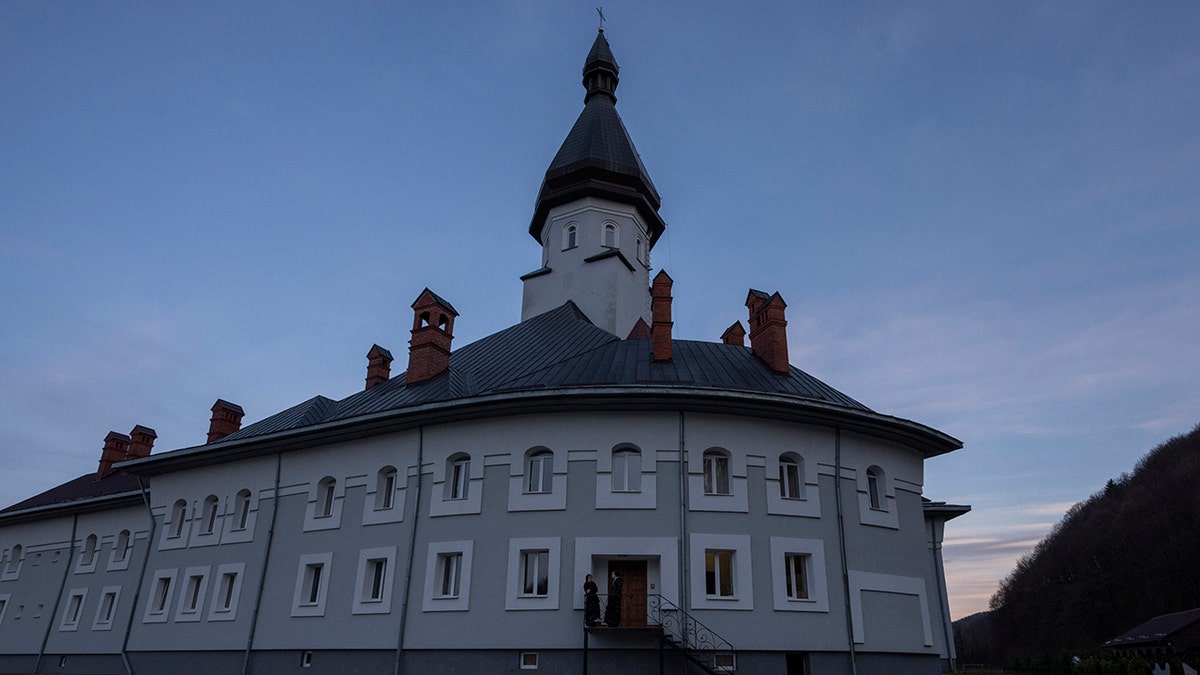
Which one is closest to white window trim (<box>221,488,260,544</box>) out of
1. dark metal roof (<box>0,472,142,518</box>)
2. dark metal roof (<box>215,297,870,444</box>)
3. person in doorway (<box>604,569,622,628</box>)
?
dark metal roof (<box>215,297,870,444</box>)

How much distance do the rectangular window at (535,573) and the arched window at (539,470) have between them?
1.60m

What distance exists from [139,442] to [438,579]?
25.6 m

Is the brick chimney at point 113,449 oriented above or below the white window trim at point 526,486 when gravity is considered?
above

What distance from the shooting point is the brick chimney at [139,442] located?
127ft

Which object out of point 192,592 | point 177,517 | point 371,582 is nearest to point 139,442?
point 177,517

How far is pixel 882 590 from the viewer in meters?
20.2

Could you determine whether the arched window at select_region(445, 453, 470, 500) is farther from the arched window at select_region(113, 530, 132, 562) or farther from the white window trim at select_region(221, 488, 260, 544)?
the arched window at select_region(113, 530, 132, 562)

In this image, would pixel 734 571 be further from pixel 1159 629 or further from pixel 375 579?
pixel 1159 629

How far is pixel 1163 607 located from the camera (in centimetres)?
6041

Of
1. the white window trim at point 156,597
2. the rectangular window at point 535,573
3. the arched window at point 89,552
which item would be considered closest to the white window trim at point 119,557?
the arched window at point 89,552

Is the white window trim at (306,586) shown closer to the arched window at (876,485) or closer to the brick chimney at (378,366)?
the brick chimney at (378,366)

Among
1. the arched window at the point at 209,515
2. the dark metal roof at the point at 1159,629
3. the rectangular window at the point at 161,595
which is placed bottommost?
the rectangular window at the point at 161,595

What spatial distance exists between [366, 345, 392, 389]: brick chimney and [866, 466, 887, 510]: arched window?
61.3ft

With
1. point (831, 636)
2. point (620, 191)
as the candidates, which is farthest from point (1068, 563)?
point (831, 636)
